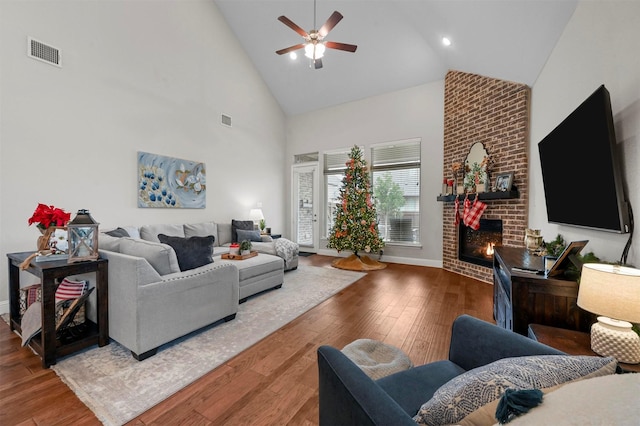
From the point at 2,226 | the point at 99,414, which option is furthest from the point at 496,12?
the point at 2,226

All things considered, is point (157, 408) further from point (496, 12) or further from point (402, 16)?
point (402, 16)

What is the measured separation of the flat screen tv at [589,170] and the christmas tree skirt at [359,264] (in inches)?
129

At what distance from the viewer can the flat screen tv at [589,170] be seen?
163 cm

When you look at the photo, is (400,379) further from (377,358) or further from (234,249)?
(234,249)

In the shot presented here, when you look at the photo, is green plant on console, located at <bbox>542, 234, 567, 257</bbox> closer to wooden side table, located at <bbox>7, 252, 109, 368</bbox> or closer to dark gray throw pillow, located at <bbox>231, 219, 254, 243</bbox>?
wooden side table, located at <bbox>7, 252, 109, 368</bbox>

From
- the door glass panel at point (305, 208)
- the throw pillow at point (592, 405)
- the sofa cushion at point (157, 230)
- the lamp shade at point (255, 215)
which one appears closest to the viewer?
the throw pillow at point (592, 405)

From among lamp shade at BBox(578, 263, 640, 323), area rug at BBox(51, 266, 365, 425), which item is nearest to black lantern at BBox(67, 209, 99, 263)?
area rug at BBox(51, 266, 365, 425)

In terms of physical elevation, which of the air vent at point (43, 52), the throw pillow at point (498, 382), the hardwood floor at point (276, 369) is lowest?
the hardwood floor at point (276, 369)

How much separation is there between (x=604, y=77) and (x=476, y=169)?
257 cm

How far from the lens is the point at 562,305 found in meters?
1.73

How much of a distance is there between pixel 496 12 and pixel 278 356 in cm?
418

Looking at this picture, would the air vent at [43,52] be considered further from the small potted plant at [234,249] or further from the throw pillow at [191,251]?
the small potted plant at [234,249]

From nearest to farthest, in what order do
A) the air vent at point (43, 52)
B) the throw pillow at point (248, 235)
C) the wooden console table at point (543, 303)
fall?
the wooden console table at point (543, 303) < the air vent at point (43, 52) < the throw pillow at point (248, 235)

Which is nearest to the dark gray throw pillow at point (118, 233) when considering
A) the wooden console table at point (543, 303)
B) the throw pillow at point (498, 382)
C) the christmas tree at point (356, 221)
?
the christmas tree at point (356, 221)
